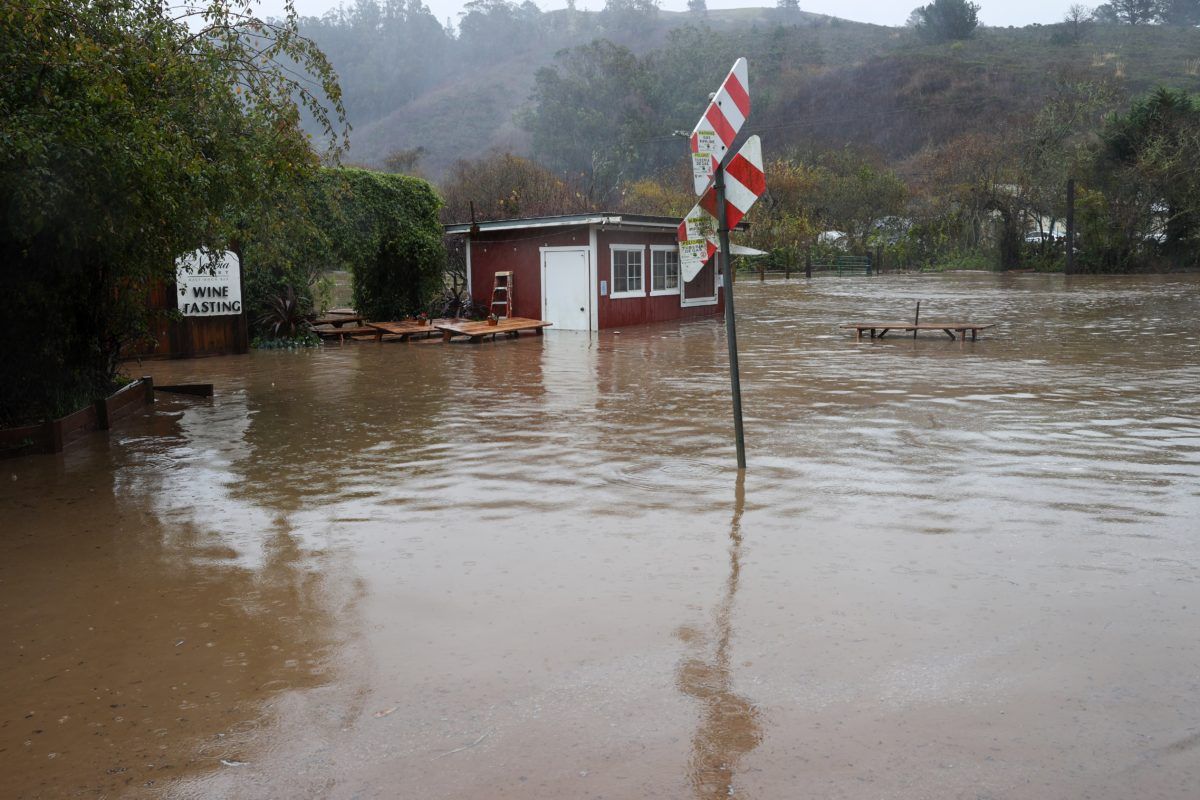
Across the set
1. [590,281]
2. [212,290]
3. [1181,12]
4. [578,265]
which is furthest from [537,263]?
[1181,12]

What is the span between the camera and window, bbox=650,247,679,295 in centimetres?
2664

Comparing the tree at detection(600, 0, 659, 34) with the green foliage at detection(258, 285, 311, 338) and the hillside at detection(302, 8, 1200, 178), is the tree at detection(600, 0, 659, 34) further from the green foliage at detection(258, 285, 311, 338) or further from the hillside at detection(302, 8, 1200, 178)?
the green foliage at detection(258, 285, 311, 338)

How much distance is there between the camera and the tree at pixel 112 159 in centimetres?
771

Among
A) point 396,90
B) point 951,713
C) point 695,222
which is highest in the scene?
point 396,90

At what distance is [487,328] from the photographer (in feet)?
72.0

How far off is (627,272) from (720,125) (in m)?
18.1

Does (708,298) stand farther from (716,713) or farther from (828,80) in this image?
(828,80)

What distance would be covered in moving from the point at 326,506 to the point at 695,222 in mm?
3429

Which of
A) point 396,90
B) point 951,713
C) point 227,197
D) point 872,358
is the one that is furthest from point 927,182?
point 396,90

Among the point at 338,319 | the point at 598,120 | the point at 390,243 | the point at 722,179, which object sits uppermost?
the point at 598,120

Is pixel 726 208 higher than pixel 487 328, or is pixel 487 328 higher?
pixel 726 208

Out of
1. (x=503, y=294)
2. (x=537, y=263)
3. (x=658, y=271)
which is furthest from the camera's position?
(x=658, y=271)

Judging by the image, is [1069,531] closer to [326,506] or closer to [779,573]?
[779,573]

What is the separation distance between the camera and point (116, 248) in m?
9.71
